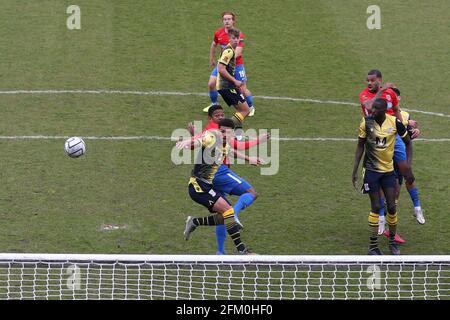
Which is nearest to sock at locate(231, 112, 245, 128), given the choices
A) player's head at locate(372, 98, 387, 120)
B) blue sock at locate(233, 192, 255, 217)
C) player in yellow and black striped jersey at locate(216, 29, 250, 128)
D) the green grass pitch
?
player in yellow and black striped jersey at locate(216, 29, 250, 128)

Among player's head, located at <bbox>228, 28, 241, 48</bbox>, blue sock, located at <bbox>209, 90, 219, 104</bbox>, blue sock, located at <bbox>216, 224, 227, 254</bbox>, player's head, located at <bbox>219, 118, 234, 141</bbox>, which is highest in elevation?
player's head, located at <bbox>228, 28, 241, 48</bbox>

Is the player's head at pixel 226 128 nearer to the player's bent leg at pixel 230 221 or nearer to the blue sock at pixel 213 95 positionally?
the player's bent leg at pixel 230 221

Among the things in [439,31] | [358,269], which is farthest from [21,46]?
[358,269]

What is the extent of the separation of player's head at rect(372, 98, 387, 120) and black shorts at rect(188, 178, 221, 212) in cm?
255

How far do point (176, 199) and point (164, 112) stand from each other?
4.06 metres

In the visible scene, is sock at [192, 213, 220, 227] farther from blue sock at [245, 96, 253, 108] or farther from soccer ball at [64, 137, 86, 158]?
blue sock at [245, 96, 253, 108]

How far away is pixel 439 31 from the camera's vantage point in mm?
25609

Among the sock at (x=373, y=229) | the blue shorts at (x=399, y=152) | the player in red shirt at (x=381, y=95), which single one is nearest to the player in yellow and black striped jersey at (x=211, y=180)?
the sock at (x=373, y=229)

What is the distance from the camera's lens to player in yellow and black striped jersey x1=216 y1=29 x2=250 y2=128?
1900 centimetres

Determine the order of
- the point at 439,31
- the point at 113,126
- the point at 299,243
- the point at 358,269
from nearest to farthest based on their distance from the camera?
the point at 358,269, the point at 299,243, the point at 113,126, the point at 439,31

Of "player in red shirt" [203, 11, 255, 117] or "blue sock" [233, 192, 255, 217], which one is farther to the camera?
"player in red shirt" [203, 11, 255, 117]

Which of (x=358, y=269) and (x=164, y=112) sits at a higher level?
(x=164, y=112)

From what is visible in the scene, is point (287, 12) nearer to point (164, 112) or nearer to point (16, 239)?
point (164, 112)

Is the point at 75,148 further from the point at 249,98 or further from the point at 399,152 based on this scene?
the point at 399,152
